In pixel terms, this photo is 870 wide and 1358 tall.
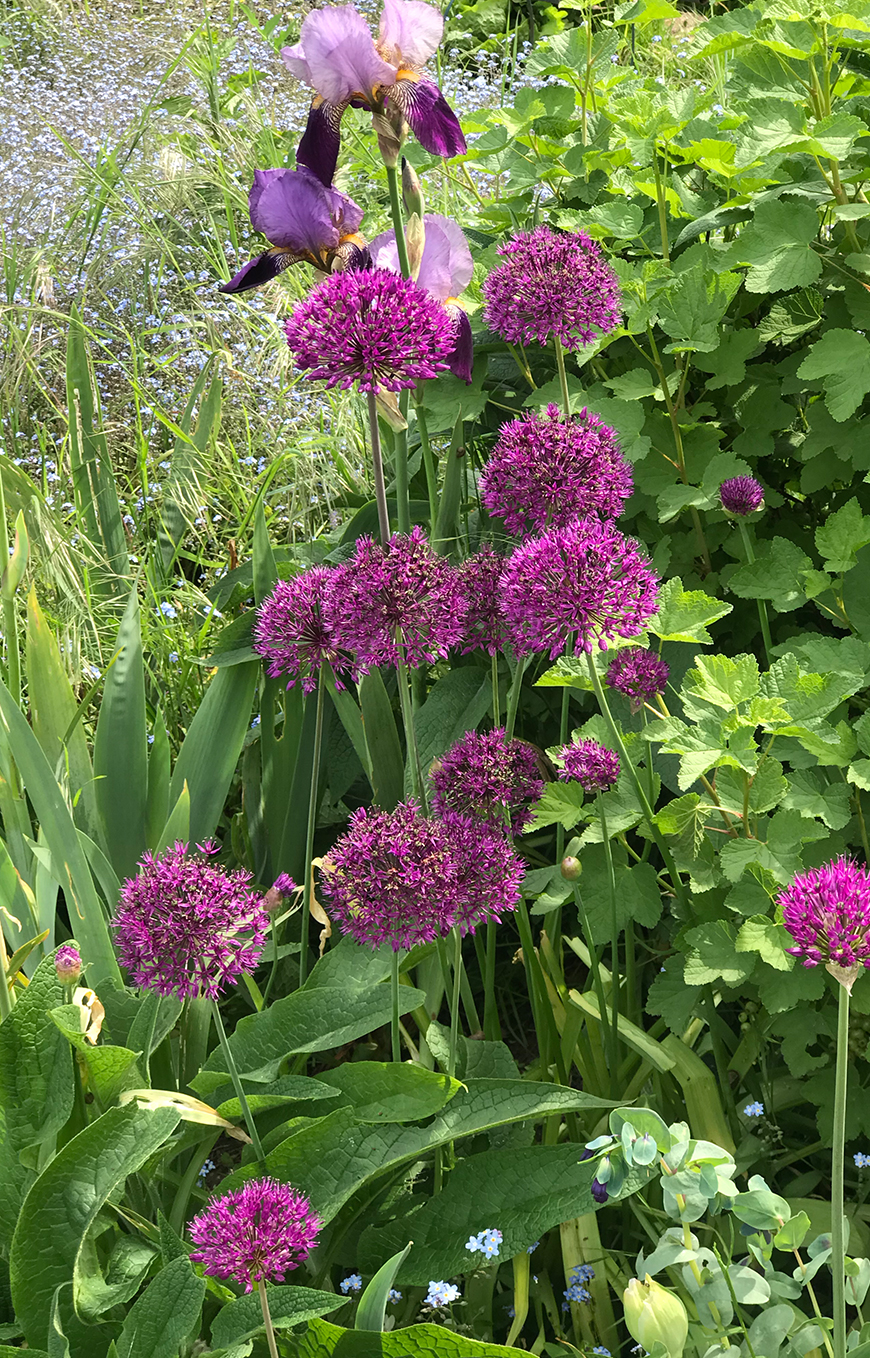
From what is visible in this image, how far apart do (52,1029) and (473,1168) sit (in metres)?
0.45

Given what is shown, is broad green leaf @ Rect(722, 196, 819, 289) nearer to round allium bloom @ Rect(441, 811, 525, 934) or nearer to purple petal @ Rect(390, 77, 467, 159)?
purple petal @ Rect(390, 77, 467, 159)

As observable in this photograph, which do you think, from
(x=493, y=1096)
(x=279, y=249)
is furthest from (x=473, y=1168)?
(x=279, y=249)

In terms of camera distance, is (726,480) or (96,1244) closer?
(96,1244)

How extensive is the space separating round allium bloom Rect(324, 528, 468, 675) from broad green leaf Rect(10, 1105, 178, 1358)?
1.53 ft

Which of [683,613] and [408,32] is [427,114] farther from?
[683,613]

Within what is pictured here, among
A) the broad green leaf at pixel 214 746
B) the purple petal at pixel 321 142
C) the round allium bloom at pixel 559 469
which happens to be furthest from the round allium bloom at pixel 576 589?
the broad green leaf at pixel 214 746

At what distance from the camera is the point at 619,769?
1.34m

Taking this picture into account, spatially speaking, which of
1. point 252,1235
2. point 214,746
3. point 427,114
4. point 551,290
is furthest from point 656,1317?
point 427,114

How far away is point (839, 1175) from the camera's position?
2.63 ft

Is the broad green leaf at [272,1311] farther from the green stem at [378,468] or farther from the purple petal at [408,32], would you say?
the purple petal at [408,32]

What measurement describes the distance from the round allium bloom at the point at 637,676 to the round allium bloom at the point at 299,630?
0.31 meters

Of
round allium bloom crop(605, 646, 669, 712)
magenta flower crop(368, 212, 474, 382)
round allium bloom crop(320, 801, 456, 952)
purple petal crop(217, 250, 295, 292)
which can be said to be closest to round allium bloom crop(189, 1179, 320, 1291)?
round allium bloom crop(320, 801, 456, 952)

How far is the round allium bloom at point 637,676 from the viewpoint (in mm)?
1334

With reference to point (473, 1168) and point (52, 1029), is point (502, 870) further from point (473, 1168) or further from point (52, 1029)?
point (52, 1029)
